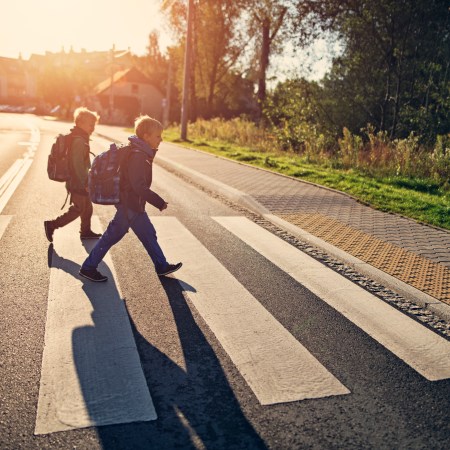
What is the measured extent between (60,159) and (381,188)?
287 inches

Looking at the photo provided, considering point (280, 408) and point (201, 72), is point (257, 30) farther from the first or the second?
point (280, 408)

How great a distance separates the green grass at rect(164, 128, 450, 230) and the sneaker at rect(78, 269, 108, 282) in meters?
5.58

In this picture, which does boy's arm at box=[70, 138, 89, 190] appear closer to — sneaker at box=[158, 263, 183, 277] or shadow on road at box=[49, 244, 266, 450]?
sneaker at box=[158, 263, 183, 277]

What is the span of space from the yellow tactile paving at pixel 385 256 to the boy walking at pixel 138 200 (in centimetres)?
238

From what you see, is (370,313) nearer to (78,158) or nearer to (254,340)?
(254,340)

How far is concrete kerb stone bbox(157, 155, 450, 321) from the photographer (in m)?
4.42

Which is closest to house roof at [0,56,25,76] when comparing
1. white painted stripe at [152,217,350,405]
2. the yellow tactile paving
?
the yellow tactile paving

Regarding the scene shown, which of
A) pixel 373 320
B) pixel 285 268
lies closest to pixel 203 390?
pixel 373 320

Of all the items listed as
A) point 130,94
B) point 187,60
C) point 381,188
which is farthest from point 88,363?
point 130,94

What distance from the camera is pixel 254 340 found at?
3555mm

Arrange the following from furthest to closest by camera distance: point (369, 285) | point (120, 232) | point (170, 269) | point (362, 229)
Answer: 1. point (362, 229)
2. point (369, 285)
3. point (170, 269)
4. point (120, 232)

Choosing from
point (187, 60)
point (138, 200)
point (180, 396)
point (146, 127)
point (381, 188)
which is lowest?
point (180, 396)

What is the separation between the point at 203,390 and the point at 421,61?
15108 millimetres

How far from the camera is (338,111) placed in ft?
56.2
